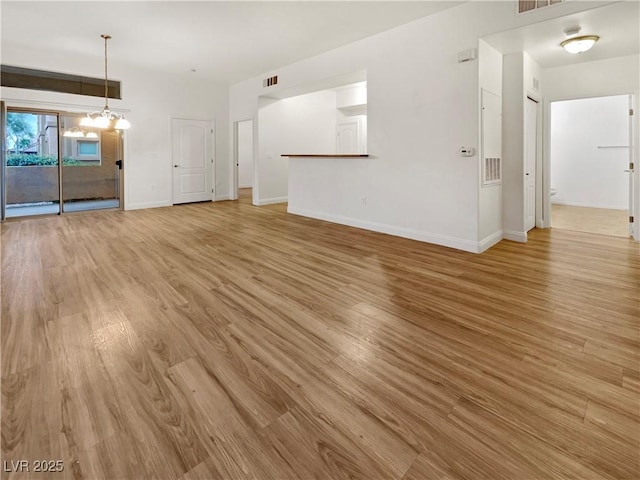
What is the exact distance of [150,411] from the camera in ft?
4.82

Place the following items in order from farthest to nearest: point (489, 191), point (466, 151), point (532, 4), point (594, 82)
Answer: point (594, 82) < point (489, 191) < point (466, 151) < point (532, 4)

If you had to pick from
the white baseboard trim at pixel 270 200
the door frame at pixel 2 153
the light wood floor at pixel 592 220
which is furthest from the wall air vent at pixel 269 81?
the light wood floor at pixel 592 220

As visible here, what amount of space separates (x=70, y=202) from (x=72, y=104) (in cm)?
198

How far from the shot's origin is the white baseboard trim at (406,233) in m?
4.21

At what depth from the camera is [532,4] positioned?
11.2 feet

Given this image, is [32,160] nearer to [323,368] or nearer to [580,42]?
[323,368]

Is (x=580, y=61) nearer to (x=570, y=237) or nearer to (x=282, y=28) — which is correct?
(x=570, y=237)

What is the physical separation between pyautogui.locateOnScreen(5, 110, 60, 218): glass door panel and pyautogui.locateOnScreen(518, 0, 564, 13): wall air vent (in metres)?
7.66

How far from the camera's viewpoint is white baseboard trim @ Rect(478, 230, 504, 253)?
4176 mm

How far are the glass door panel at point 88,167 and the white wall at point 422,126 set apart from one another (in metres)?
4.87

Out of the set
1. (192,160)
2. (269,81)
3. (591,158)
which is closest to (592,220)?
(591,158)

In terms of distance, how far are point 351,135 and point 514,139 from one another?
5232 millimetres

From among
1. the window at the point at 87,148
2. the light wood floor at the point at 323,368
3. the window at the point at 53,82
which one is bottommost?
the light wood floor at the point at 323,368

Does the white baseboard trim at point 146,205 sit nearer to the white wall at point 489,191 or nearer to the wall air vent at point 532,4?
the white wall at point 489,191
